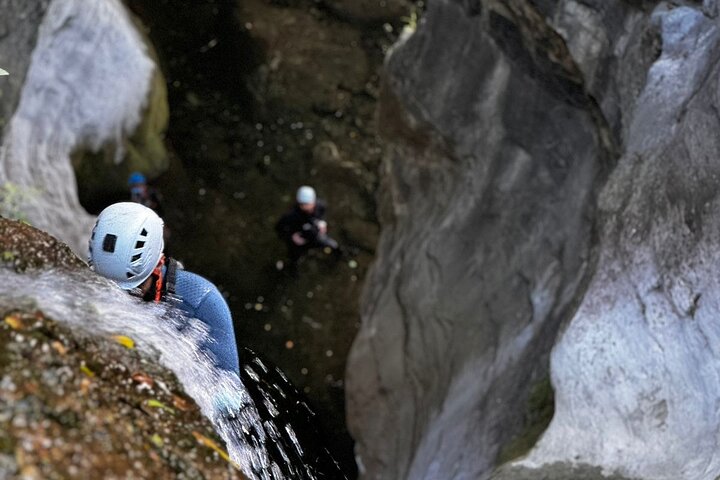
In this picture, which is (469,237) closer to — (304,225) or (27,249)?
(304,225)

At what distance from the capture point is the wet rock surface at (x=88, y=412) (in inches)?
59.9

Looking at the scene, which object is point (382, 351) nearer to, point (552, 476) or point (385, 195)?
point (385, 195)

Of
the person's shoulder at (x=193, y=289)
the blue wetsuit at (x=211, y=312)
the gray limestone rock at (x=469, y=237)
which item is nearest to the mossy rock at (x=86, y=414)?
the blue wetsuit at (x=211, y=312)

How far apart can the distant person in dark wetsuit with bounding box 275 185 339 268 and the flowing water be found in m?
6.14

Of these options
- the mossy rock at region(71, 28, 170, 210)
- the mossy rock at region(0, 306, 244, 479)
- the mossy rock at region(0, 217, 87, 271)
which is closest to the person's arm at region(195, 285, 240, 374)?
the mossy rock at region(0, 217, 87, 271)

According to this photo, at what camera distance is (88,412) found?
1650mm

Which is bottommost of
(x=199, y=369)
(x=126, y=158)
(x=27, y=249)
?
(x=126, y=158)

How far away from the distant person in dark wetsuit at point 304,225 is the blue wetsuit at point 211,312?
21.7ft

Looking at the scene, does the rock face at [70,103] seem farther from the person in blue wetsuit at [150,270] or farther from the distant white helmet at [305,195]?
the person in blue wetsuit at [150,270]

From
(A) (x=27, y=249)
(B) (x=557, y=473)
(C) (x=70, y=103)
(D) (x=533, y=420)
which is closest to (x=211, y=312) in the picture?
(A) (x=27, y=249)

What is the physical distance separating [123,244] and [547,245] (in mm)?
4551

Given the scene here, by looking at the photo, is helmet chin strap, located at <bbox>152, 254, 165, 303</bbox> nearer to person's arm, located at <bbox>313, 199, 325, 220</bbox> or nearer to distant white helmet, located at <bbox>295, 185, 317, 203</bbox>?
distant white helmet, located at <bbox>295, 185, 317, 203</bbox>

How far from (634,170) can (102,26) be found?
7.52m

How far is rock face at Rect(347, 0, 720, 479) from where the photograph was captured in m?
4.44
